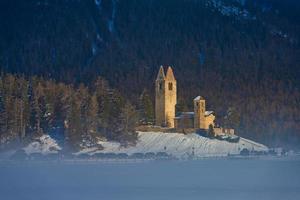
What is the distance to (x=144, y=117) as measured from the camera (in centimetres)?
12600

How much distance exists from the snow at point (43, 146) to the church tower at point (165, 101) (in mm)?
22797

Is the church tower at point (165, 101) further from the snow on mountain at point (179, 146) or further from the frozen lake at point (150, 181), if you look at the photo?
the frozen lake at point (150, 181)

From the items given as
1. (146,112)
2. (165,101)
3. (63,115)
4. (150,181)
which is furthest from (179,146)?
(150,181)

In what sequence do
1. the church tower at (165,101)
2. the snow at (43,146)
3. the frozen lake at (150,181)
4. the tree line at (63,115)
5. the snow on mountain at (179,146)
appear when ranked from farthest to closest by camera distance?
1. the church tower at (165,101)
2. the tree line at (63,115)
3. the snow on mountain at (179,146)
4. the snow at (43,146)
5. the frozen lake at (150,181)

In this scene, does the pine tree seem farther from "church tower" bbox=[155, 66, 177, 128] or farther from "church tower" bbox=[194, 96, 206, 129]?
"church tower" bbox=[194, 96, 206, 129]

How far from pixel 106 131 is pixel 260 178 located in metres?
50.7

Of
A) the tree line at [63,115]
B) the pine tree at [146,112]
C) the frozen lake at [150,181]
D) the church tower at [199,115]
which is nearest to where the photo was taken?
the frozen lake at [150,181]

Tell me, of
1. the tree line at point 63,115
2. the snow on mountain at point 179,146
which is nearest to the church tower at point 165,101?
the tree line at point 63,115

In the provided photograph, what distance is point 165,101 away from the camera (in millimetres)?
127812

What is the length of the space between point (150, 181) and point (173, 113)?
63.2 m

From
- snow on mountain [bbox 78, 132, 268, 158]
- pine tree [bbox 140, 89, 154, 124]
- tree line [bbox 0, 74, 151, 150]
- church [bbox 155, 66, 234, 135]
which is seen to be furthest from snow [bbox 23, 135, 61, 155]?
church [bbox 155, 66, 234, 135]

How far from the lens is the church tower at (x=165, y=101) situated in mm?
127000

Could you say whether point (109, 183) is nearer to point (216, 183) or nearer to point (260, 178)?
point (216, 183)

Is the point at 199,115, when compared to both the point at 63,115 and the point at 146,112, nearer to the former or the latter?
the point at 146,112
